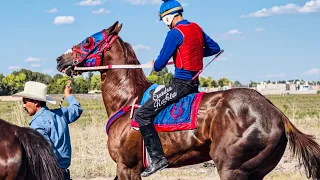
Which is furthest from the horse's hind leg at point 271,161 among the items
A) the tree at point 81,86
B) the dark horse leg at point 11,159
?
the tree at point 81,86

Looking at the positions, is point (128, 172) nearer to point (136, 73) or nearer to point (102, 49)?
point (136, 73)

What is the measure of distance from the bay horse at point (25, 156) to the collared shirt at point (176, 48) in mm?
1924

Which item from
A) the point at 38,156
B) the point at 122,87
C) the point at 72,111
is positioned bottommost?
the point at 38,156

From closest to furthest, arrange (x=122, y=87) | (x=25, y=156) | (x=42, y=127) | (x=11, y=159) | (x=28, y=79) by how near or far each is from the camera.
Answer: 1. (x=11, y=159)
2. (x=25, y=156)
3. (x=42, y=127)
4. (x=122, y=87)
5. (x=28, y=79)

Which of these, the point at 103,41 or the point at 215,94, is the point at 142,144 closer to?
the point at 215,94

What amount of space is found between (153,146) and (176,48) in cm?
122

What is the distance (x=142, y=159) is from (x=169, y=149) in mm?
389

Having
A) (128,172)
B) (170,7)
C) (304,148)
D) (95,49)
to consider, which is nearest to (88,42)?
(95,49)

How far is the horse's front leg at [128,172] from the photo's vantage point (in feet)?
21.7

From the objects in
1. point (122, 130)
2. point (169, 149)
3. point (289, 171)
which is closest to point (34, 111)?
point (122, 130)

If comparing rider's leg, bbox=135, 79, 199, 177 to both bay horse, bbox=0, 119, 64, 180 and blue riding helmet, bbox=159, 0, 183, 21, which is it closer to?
blue riding helmet, bbox=159, 0, 183, 21

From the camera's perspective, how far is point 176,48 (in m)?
6.48

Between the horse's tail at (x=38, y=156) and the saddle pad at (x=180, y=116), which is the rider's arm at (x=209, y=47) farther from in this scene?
the horse's tail at (x=38, y=156)

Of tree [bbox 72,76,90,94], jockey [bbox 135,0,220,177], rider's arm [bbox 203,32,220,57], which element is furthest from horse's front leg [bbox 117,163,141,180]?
tree [bbox 72,76,90,94]
